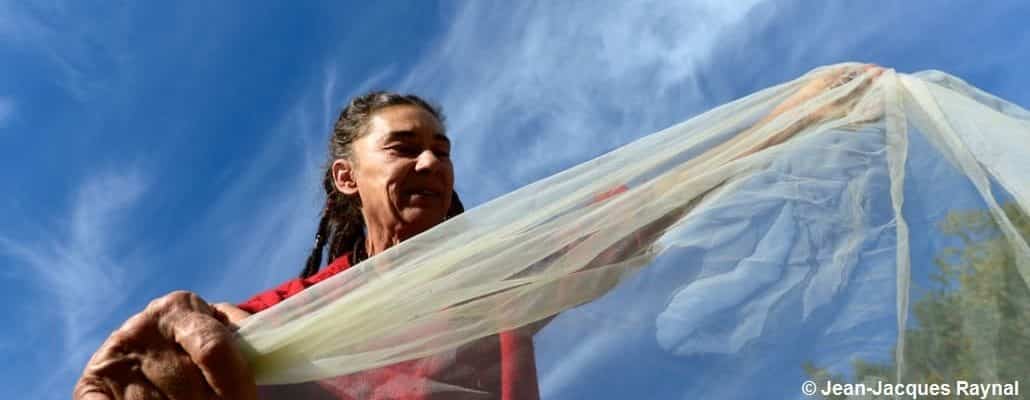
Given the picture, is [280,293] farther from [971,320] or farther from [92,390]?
[971,320]

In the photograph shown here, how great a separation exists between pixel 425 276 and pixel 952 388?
0.83m

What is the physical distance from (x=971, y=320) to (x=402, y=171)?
1272 mm

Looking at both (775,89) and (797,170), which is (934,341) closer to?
(797,170)

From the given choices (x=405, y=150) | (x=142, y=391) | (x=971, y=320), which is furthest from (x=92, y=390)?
(x=971, y=320)

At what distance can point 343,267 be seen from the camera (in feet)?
8.21

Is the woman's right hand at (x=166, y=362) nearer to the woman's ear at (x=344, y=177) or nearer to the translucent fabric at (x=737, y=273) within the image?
the translucent fabric at (x=737, y=273)

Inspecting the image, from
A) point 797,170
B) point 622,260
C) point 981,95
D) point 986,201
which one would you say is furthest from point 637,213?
point 981,95

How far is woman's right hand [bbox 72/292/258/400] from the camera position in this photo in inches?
62.2

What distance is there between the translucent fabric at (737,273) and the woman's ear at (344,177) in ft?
2.82

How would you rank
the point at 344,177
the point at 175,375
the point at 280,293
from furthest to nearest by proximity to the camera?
1. the point at 344,177
2. the point at 280,293
3. the point at 175,375

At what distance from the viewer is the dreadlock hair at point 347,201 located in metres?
2.70

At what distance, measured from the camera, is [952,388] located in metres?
1.55

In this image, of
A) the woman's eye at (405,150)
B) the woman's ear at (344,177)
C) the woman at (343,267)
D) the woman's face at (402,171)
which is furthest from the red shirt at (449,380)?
the woman's ear at (344,177)

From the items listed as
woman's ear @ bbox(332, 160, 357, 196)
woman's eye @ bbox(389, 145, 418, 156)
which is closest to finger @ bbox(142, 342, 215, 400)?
woman's eye @ bbox(389, 145, 418, 156)
